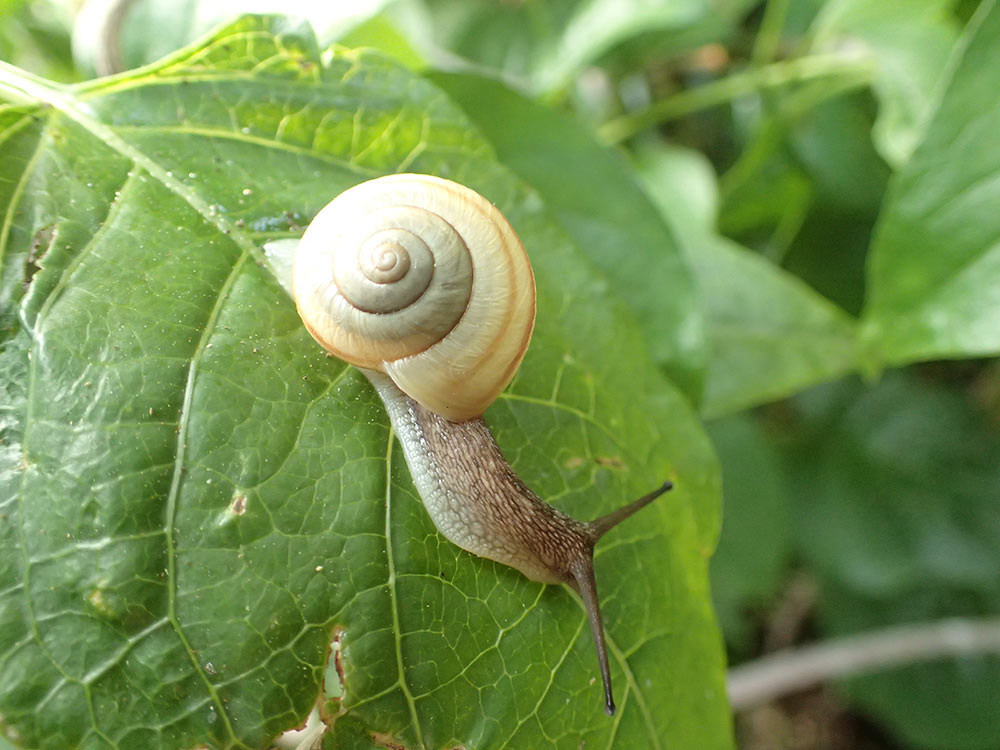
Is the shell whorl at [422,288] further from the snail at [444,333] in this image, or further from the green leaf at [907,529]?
the green leaf at [907,529]

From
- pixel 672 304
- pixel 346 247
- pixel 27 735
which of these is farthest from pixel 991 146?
pixel 27 735

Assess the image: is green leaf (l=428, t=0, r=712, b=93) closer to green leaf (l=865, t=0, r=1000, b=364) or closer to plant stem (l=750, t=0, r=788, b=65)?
plant stem (l=750, t=0, r=788, b=65)

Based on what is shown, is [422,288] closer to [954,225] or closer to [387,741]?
[387,741]

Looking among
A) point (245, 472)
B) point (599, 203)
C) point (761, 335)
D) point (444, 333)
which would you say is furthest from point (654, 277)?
point (245, 472)

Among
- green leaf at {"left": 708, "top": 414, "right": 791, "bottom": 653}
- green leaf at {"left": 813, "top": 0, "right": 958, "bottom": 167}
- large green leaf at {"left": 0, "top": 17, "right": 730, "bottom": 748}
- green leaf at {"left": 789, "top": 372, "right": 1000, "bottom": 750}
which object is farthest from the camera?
green leaf at {"left": 789, "top": 372, "right": 1000, "bottom": 750}

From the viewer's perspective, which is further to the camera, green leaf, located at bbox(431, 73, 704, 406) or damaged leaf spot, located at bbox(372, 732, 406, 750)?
green leaf, located at bbox(431, 73, 704, 406)

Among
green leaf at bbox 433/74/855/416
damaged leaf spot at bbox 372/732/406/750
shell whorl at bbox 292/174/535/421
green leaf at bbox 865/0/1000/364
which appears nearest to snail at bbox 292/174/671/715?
shell whorl at bbox 292/174/535/421

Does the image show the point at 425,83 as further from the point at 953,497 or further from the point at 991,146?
the point at 953,497
